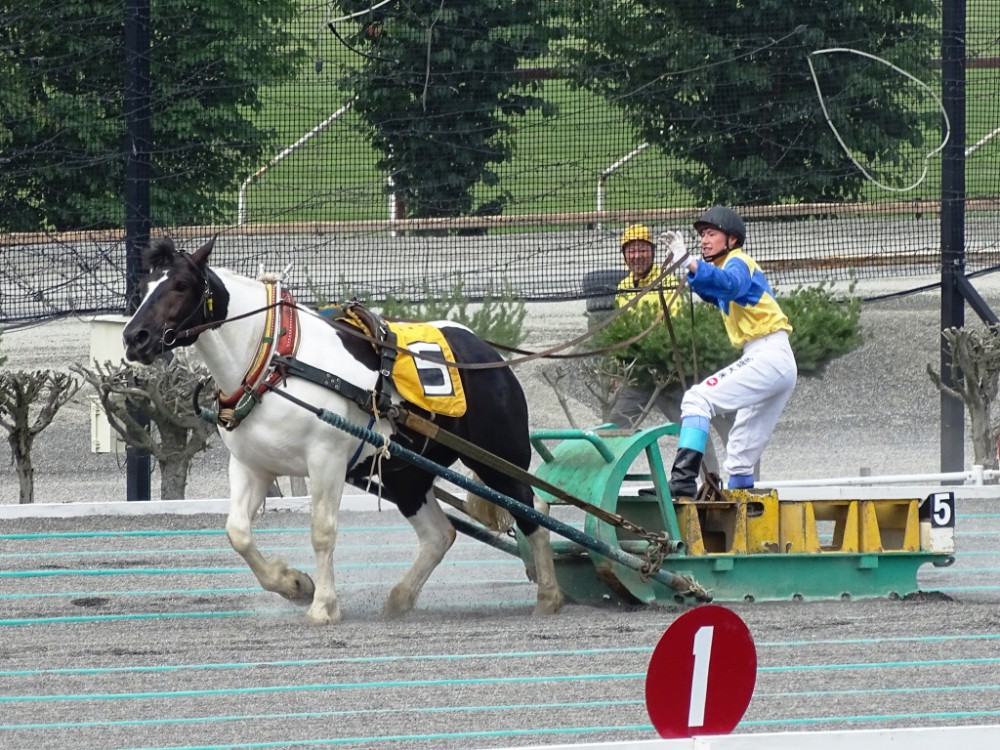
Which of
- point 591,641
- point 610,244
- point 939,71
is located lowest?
point 591,641

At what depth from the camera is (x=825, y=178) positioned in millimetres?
13922

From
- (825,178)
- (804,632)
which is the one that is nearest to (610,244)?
(825,178)

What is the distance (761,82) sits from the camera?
1393 centimetres

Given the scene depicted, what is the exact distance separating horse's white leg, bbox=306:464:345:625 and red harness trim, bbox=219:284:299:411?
1.65 feet

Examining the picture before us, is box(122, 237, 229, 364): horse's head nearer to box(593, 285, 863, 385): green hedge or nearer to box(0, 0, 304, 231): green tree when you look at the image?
box(593, 285, 863, 385): green hedge

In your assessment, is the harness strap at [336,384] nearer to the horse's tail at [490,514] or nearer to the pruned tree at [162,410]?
the horse's tail at [490,514]

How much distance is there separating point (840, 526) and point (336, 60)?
289 inches

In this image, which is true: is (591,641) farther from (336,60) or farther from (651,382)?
(336,60)

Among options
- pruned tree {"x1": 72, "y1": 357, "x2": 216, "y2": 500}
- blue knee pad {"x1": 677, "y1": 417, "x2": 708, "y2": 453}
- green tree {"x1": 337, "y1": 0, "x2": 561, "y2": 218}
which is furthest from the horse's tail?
green tree {"x1": 337, "y1": 0, "x2": 561, "y2": 218}

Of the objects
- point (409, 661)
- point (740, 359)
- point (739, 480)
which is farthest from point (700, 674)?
point (739, 480)

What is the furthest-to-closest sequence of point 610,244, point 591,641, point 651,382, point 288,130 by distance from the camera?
point 610,244 → point 288,130 → point 651,382 → point 591,641

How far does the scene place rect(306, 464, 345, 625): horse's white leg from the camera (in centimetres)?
761

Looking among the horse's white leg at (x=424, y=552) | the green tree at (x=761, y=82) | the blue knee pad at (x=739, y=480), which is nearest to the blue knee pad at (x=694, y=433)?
the blue knee pad at (x=739, y=480)

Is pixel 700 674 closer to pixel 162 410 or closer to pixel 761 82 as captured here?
pixel 162 410
